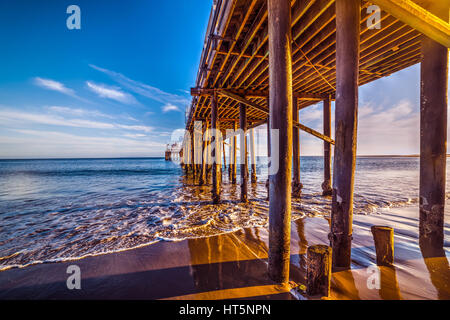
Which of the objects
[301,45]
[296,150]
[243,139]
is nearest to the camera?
[301,45]

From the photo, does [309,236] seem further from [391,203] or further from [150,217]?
[391,203]

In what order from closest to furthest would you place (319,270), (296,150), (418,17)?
(418,17)
(319,270)
(296,150)

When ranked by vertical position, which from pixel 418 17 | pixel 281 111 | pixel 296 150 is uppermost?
pixel 418 17

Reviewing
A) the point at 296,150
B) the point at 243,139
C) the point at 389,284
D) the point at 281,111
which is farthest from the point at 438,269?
the point at 243,139

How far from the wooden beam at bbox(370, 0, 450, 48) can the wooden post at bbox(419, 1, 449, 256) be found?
157cm

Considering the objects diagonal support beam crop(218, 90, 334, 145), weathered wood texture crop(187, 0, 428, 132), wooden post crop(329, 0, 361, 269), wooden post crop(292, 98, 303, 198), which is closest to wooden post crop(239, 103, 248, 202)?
weathered wood texture crop(187, 0, 428, 132)

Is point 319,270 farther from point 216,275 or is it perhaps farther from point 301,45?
point 301,45

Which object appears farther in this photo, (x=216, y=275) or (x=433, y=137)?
(x=433, y=137)

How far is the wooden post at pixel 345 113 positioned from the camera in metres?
2.69

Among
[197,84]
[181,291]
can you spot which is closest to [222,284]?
[181,291]

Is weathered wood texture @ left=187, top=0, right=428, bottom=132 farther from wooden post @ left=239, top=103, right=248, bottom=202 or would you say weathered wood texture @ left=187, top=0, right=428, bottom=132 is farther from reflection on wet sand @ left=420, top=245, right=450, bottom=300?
reflection on wet sand @ left=420, top=245, right=450, bottom=300

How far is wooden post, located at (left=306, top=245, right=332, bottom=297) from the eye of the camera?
2178mm

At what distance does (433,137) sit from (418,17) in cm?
236

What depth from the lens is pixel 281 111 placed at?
8.23 ft
